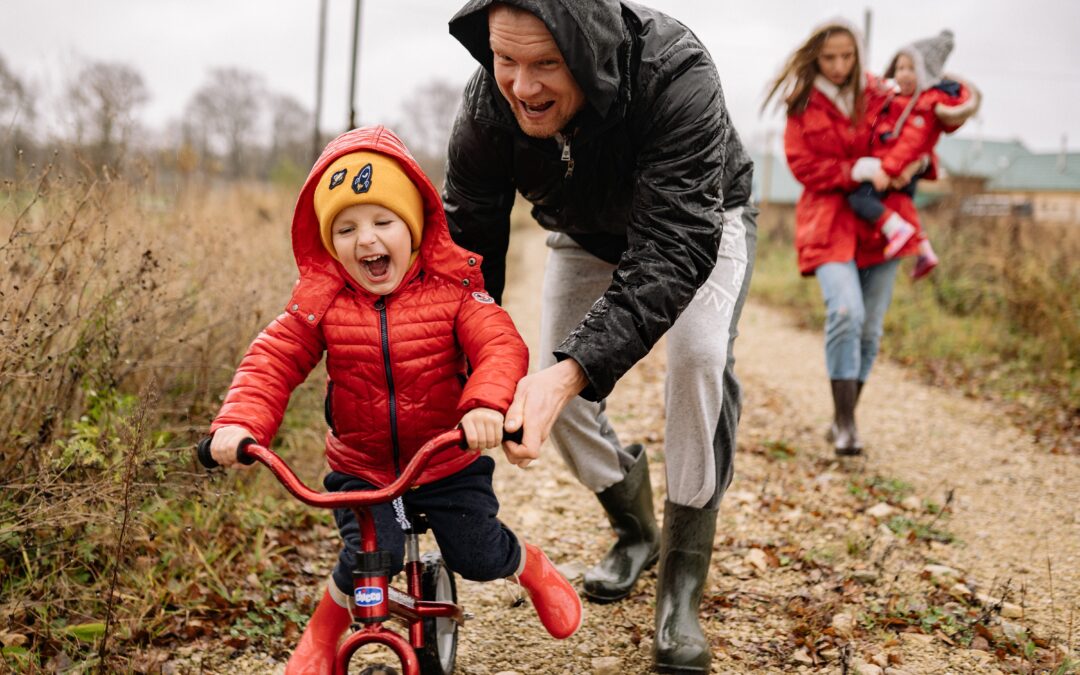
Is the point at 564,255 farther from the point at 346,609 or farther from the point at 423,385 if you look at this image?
the point at 346,609

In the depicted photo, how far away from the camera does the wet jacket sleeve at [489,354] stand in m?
2.21

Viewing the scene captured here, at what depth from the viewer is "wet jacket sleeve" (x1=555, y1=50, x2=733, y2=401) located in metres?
2.31

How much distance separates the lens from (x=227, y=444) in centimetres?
212

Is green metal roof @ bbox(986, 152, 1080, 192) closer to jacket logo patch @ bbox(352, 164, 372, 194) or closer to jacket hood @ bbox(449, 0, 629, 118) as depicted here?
jacket hood @ bbox(449, 0, 629, 118)

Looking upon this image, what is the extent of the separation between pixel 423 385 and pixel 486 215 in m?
0.67

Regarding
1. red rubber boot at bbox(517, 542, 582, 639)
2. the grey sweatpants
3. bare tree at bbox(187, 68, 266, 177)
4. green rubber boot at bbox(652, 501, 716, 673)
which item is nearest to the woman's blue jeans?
the grey sweatpants

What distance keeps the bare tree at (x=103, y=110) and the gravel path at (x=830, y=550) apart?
271cm

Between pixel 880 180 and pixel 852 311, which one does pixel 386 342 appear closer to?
pixel 852 311

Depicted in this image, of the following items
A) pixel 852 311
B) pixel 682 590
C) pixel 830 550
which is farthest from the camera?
pixel 852 311

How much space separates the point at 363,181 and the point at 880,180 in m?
3.70

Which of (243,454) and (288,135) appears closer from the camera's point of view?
(243,454)

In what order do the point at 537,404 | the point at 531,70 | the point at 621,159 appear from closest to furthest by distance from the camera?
the point at 537,404
the point at 531,70
the point at 621,159

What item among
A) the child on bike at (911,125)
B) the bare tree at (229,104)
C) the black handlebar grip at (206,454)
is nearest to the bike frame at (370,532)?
the black handlebar grip at (206,454)

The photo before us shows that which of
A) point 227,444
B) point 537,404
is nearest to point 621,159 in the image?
point 537,404
